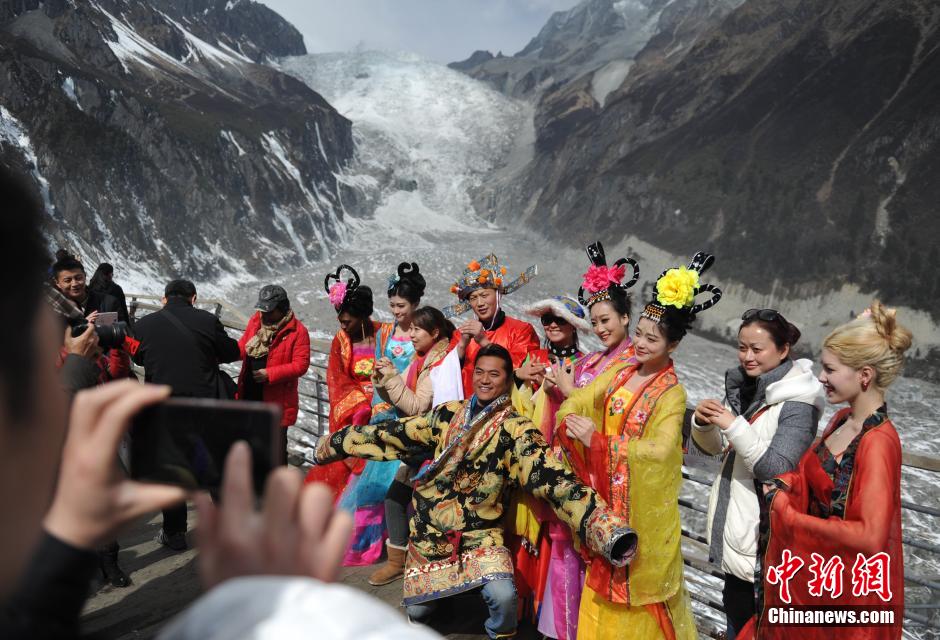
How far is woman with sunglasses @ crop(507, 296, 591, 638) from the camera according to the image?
2682 mm

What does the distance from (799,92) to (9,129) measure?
3547 cm

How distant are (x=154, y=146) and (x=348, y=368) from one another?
28.8m

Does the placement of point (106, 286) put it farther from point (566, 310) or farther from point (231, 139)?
point (231, 139)

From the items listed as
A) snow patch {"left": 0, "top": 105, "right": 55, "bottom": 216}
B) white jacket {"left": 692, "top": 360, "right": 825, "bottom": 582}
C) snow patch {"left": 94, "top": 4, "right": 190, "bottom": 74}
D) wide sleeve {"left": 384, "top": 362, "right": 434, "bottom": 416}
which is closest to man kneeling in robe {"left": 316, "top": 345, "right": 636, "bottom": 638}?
wide sleeve {"left": 384, "top": 362, "right": 434, "bottom": 416}

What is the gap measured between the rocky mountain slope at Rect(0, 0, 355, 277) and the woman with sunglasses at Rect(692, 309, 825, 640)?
75.9 feet

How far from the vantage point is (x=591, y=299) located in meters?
3.12

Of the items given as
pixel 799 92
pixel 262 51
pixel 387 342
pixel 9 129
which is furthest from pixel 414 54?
pixel 387 342

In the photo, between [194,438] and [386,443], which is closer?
[194,438]

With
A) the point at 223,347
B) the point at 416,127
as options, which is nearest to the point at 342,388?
the point at 223,347

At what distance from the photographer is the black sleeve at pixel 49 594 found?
500 mm

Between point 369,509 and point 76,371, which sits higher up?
point 76,371

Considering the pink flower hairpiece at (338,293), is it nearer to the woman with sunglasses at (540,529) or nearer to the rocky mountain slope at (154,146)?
the woman with sunglasses at (540,529)

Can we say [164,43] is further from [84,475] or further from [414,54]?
[84,475]

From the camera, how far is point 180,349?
3.05 m
